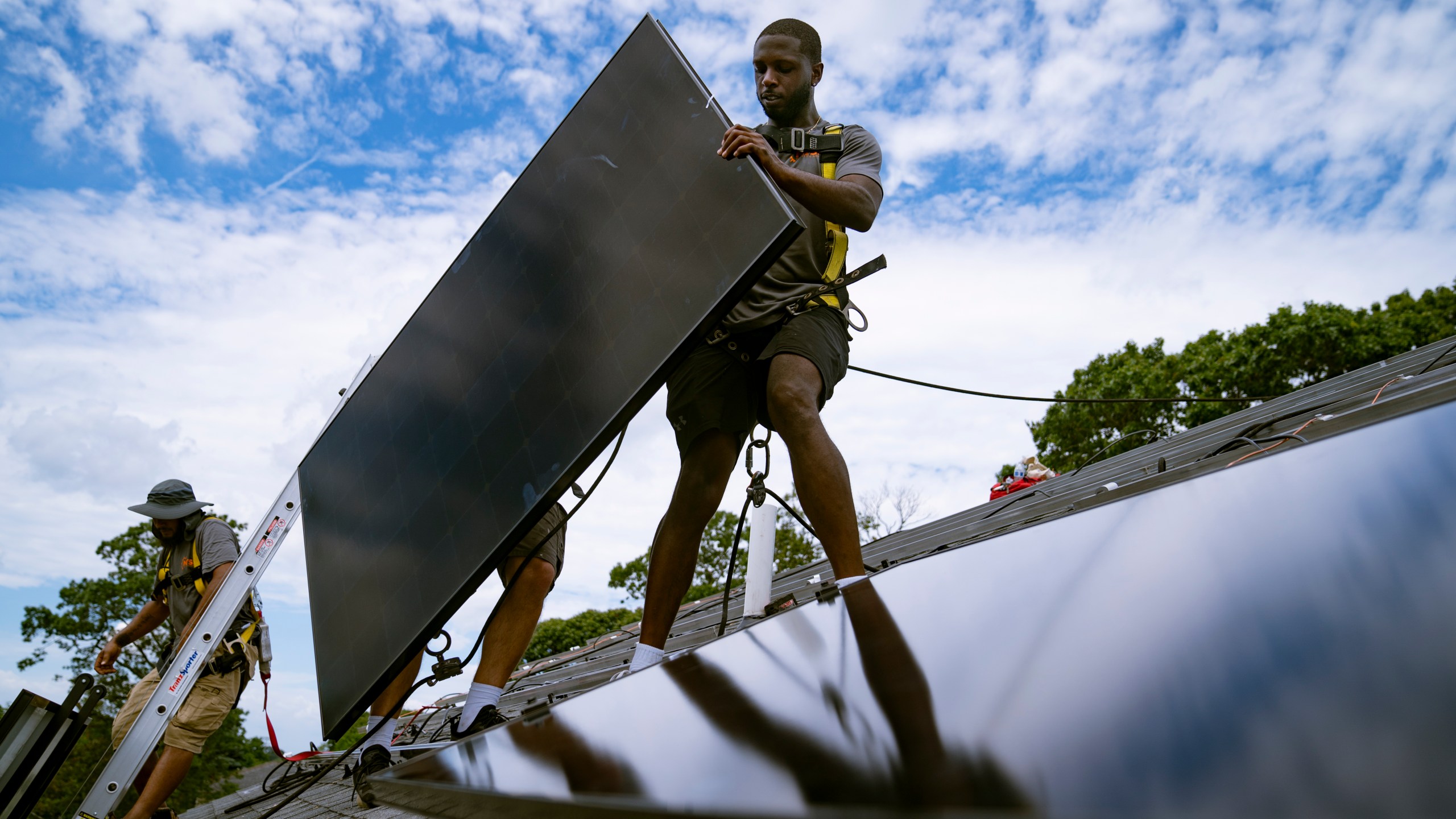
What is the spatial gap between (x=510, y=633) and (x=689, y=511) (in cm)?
77

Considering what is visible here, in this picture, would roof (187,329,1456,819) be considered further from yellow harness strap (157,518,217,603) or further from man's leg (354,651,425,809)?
yellow harness strap (157,518,217,603)

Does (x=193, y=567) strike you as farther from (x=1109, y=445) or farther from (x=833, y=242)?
(x=1109, y=445)

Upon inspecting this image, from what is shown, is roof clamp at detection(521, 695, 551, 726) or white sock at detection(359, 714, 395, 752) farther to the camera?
white sock at detection(359, 714, 395, 752)

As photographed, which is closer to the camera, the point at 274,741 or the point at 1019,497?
the point at 274,741

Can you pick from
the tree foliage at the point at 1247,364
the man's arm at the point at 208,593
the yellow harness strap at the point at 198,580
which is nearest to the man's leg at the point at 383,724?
the man's arm at the point at 208,593

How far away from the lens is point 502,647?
9.18ft

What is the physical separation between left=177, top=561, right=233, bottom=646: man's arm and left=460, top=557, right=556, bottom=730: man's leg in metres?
1.94

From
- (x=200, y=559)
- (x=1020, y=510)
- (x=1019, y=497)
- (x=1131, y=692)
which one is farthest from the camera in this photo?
(x=1019, y=497)

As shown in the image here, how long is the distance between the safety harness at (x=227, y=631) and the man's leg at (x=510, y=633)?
2026 mm

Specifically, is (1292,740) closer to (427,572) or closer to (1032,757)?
(1032,757)

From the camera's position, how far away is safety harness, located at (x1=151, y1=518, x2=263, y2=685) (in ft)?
14.3

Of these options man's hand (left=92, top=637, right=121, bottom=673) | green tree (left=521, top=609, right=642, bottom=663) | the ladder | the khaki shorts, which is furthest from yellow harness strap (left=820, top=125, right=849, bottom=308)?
Result: green tree (left=521, top=609, right=642, bottom=663)

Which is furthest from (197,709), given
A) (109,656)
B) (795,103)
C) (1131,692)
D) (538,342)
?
(1131,692)

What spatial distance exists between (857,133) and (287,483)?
9.95 feet
